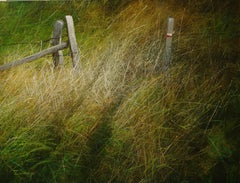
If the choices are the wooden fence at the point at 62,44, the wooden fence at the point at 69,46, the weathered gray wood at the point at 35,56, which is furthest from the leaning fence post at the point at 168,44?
the weathered gray wood at the point at 35,56

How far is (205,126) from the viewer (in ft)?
8.94

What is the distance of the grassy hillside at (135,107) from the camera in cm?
254

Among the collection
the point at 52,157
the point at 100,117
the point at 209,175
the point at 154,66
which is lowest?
the point at 209,175

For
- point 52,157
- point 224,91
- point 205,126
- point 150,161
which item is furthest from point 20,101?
point 224,91

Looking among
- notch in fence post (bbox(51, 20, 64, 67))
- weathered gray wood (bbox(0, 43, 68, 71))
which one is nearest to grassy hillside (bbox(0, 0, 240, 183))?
notch in fence post (bbox(51, 20, 64, 67))

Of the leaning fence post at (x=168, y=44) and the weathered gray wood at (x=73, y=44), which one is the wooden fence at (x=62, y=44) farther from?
the leaning fence post at (x=168, y=44)

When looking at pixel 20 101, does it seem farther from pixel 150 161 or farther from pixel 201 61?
pixel 201 61

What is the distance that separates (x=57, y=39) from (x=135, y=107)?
0.82 meters

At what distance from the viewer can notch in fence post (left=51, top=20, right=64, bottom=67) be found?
2932 millimetres

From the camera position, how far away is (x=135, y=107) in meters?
2.73

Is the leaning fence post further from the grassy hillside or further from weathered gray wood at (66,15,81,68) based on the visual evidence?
weathered gray wood at (66,15,81,68)

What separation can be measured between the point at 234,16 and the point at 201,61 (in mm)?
529

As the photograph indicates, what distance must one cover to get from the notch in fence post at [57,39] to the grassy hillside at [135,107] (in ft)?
0.21

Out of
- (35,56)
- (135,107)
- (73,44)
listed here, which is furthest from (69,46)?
(135,107)
